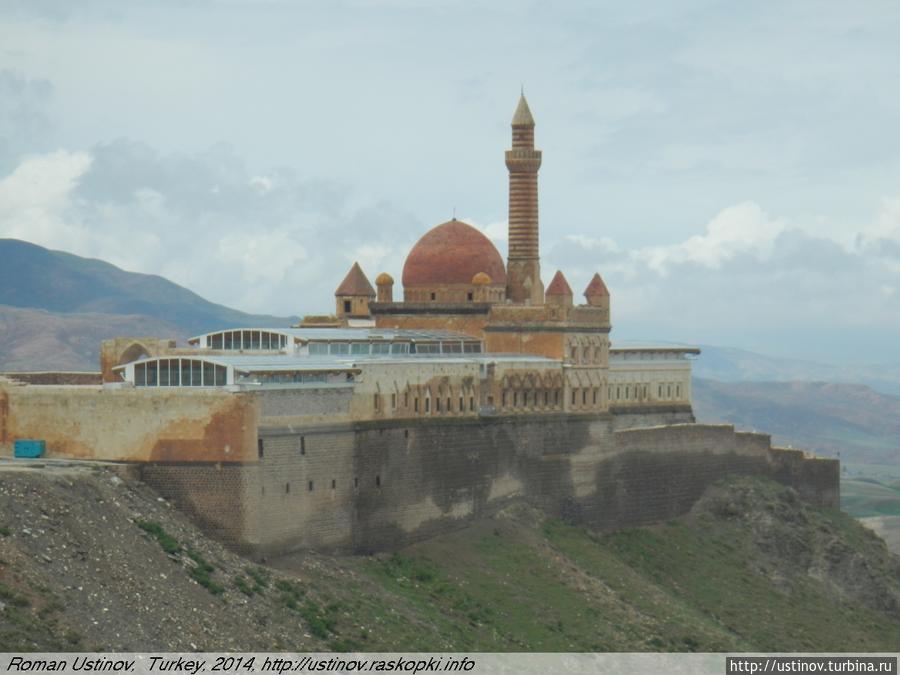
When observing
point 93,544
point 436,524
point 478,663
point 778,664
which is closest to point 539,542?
point 436,524

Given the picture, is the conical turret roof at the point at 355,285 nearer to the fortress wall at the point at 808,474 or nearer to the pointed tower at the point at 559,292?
the pointed tower at the point at 559,292

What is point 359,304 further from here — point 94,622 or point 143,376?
point 94,622

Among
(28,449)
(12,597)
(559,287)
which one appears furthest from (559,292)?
(12,597)

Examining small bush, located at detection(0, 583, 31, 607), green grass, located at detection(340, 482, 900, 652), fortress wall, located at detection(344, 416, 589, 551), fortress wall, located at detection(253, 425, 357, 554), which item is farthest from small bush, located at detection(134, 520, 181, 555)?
fortress wall, located at detection(344, 416, 589, 551)

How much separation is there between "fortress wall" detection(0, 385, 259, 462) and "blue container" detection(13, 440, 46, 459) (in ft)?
2.65

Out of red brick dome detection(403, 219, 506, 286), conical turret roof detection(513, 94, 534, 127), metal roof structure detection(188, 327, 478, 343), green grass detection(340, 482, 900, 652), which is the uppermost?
conical turret roof detection(513, 94, 534, 127)

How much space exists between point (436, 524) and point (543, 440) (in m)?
9.55

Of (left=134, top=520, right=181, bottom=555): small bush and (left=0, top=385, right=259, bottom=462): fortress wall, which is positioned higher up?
(left=0, top=385, right=259, bottom=462): fortress wall

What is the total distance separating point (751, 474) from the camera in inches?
4043

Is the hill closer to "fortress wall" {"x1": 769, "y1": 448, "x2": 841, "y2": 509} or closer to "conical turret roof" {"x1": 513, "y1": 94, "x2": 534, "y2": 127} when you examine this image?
"fortress wall" {"x1": 769, "y1": 448, "x2": 841, "y2": 509}

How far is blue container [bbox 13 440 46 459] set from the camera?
230ft

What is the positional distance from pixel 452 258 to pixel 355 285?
181 inches

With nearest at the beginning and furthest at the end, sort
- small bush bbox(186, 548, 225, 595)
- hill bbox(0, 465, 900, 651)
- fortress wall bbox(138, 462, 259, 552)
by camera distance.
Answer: hill bbox(0, 465, 900, 651) → small bush bbox(186, 548, 225, 595) → fortress wall bbox(138, 462, 259, 552)

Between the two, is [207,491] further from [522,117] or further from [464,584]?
[522,117]
